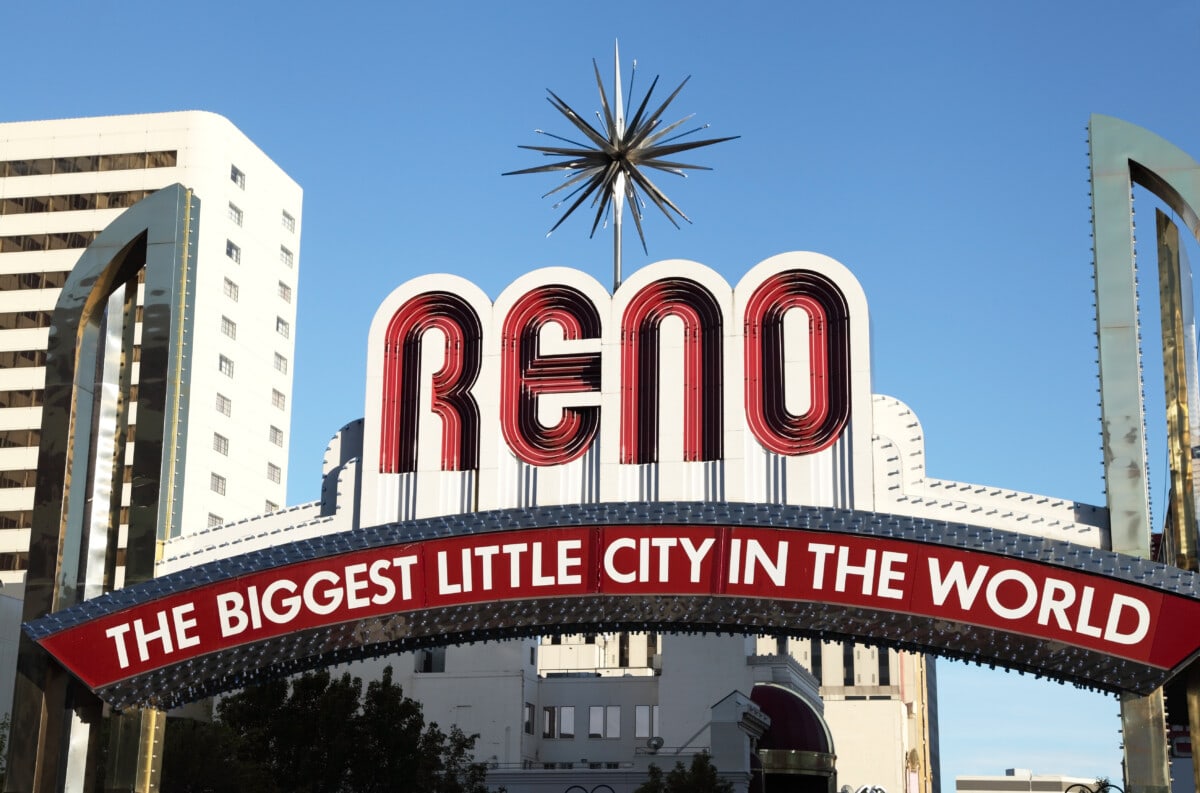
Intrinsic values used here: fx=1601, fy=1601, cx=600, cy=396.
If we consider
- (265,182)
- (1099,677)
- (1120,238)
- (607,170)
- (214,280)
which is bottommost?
(1099,677)

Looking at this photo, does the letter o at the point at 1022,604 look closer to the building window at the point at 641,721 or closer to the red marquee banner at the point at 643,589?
the red marquee banner at the point at 643,589

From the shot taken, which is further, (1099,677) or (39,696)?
(39,696)

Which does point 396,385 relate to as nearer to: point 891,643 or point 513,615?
point 513,615

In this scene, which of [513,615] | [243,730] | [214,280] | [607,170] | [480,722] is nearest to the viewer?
[513,615]

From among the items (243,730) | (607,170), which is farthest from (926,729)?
(607,170)

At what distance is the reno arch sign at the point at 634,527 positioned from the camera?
65.2 feet

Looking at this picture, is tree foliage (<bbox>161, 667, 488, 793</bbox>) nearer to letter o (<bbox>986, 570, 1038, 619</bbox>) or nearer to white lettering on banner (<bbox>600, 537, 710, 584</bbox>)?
white lettering on banner (<bbox>600, 537, 710, 584</bbox>)

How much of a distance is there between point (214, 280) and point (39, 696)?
253 feet

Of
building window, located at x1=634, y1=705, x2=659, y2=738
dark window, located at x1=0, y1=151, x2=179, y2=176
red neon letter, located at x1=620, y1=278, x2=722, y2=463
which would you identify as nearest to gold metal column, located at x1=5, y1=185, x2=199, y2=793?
red neon letter, located at x1=620, y1=278, x2=722, y2=463

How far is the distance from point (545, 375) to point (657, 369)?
5.71 ft

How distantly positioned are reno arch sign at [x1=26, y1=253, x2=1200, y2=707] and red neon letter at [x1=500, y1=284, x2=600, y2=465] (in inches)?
1.3

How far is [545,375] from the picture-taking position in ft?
79.1

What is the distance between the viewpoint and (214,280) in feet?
318

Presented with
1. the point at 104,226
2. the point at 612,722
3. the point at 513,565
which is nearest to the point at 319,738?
the point at 513,565
